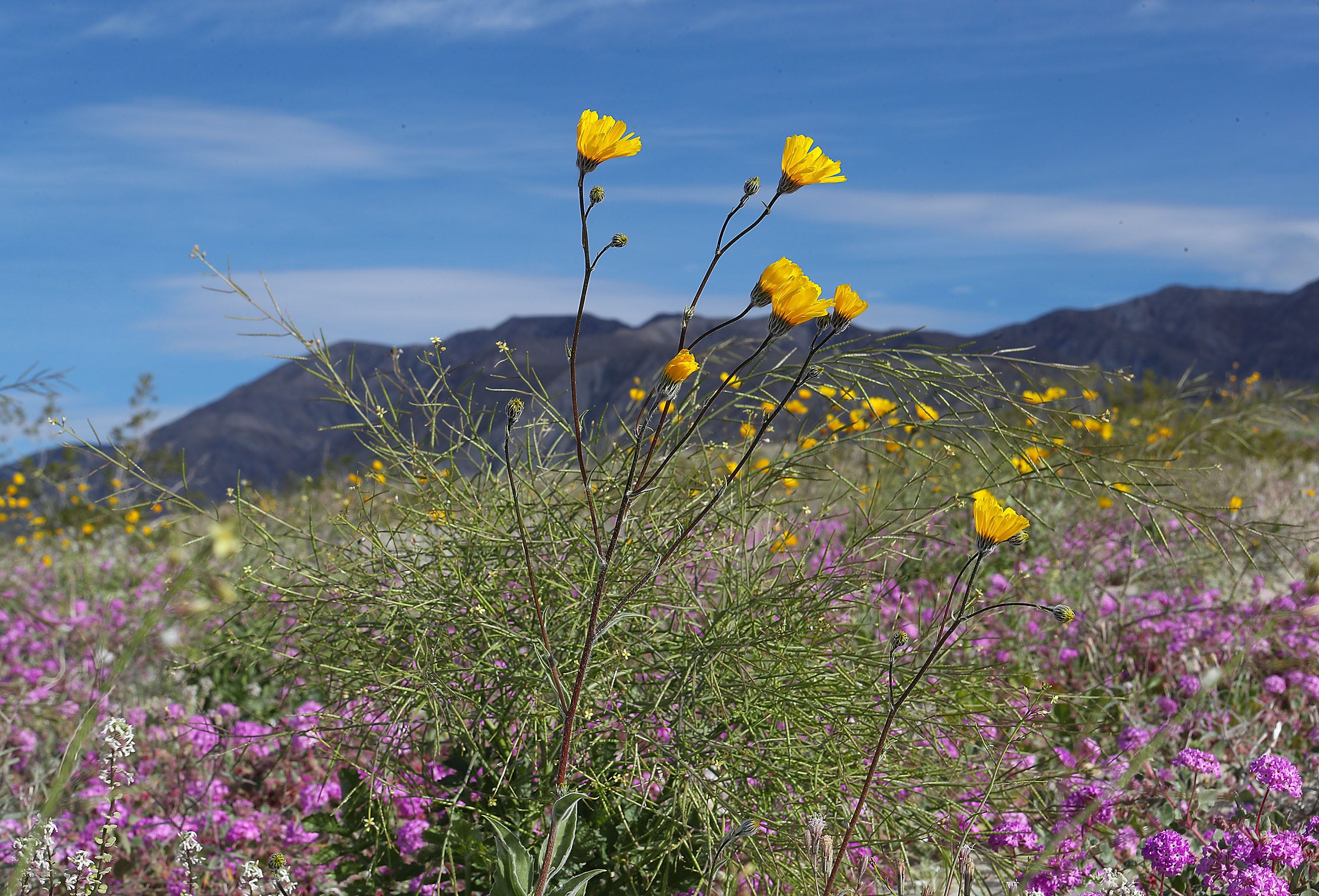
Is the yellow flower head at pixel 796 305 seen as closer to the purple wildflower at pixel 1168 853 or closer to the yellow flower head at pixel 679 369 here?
the yellow flower head at pixel 679 369

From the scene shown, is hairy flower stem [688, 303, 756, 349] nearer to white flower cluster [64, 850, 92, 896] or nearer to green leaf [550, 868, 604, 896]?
green leaf [550, 868, 604, 896]

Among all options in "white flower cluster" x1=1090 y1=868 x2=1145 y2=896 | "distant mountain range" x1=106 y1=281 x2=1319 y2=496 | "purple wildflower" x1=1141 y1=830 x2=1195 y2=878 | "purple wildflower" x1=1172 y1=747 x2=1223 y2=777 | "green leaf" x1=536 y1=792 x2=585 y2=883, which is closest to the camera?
"green leaf" x1=536 y1=792 x2=585 y2=883

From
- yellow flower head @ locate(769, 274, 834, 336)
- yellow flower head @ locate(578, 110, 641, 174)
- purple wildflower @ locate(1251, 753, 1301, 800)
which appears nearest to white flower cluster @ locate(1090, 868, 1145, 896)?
purple wildflower @ locate(1251, 753, 1301, 800)

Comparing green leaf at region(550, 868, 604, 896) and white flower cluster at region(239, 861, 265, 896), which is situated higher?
green leaf at region(550, 868, 604, 896)

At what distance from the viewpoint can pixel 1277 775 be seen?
1.92 metres

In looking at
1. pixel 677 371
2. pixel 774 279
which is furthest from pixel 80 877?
pixel 774 279

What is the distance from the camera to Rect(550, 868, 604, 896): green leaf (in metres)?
1.40

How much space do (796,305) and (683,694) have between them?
861 millimetres

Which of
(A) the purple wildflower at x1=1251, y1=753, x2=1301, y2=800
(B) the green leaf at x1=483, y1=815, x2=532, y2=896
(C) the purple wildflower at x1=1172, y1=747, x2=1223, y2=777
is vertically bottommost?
(C) the purple wildflower at x1=1172, y1=747, x2=1223, y2=777

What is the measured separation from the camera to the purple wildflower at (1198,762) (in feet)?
6.81

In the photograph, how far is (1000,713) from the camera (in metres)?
2.20

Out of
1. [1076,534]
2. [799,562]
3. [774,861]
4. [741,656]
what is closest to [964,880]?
[774,861]

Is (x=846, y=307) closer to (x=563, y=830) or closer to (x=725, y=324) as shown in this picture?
(x=725, y=324)

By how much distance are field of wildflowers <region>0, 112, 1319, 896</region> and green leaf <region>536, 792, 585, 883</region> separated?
0.4 inches
